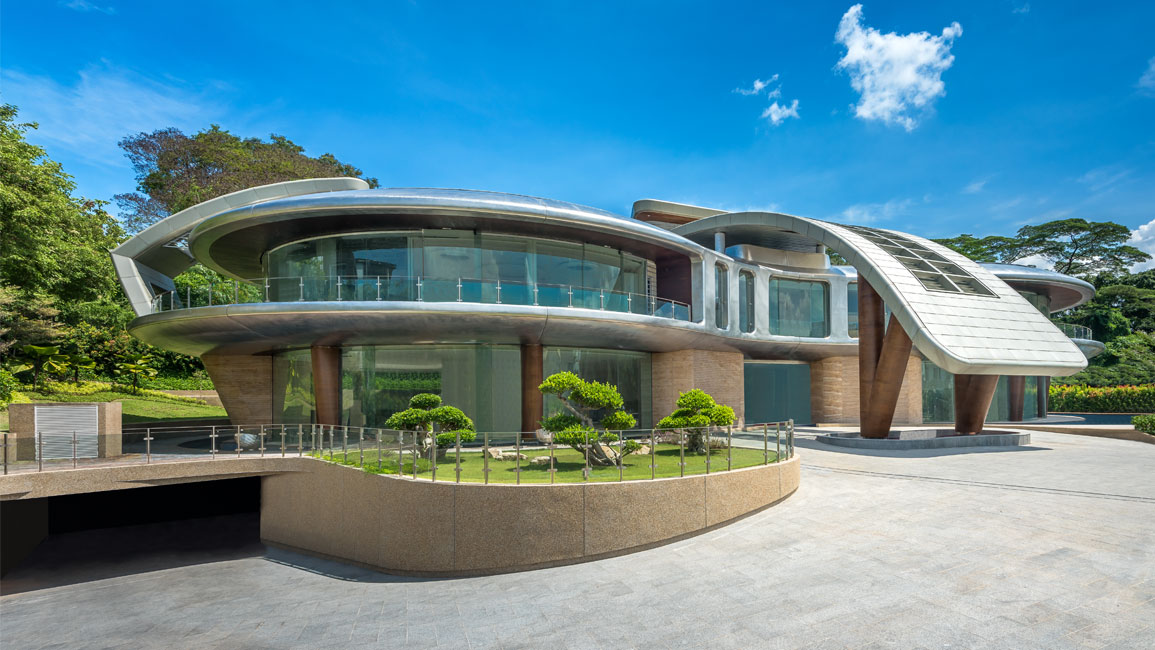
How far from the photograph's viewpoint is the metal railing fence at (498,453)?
11.4m

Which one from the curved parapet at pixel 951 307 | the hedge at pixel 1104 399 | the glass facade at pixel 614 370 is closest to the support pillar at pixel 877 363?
the curved parapet at pixel 951 307

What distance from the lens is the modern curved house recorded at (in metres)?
19.1

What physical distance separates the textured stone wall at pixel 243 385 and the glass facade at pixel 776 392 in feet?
78.5

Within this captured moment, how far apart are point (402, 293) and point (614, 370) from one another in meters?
9.87

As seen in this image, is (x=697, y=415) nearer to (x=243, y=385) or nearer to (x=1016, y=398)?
(x=243, y=385)

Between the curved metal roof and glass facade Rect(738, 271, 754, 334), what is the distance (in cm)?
536

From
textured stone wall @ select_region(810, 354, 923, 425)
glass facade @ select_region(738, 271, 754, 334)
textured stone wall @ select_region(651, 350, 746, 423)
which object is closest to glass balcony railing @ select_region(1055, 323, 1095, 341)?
textured stone wall @ select_region(810, 354, 923, 425)

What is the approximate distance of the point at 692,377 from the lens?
2536cm

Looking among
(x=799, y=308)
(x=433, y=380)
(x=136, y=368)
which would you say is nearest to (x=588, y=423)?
(x=433, y=380)

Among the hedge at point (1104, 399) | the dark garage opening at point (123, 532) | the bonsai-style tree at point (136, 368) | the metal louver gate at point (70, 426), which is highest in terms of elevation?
the bonsai-style tree at point (136, 368)

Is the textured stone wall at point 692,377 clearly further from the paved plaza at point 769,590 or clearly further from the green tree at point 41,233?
the green tree at point 41,233

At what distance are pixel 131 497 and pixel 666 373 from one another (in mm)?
20503

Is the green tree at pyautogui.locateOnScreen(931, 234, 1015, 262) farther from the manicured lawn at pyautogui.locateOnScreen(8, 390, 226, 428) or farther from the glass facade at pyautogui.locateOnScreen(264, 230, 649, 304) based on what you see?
the manicured lawn at pyautogui.locateOnScreen(8, 390, 226, 428)

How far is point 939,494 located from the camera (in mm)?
13195
